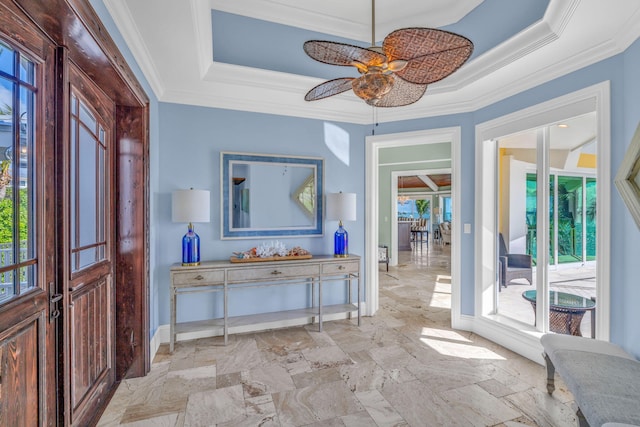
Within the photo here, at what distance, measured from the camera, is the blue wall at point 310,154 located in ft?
7.43

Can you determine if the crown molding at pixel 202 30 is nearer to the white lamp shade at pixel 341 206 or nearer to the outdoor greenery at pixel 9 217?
the outdoor greenery at pixel 9 217

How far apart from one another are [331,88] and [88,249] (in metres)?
1.94

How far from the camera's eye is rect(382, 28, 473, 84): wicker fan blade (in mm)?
1528

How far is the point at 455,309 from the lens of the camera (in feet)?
12.3

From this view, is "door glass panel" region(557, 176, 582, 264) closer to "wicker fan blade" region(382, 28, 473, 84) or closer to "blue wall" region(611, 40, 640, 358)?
"blue wall" region(611, 40, 640, 358)

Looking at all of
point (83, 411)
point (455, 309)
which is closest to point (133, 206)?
point (83, 411)

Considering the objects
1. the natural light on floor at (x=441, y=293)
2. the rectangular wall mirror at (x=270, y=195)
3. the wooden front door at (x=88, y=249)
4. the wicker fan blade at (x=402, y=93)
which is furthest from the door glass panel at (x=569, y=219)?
the wooden front door at (x=88, y=249)

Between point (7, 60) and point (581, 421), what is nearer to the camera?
point (7, 60)

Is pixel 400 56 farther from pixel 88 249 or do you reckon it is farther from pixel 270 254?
pixel 270 254

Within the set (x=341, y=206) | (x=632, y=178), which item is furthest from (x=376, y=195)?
(x=632, y=178)

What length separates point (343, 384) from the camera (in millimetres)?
2521

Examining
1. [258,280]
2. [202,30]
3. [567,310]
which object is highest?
[202,30]

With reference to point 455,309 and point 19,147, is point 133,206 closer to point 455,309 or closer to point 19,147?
point 19,147

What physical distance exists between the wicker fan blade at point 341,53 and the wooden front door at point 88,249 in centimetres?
129
